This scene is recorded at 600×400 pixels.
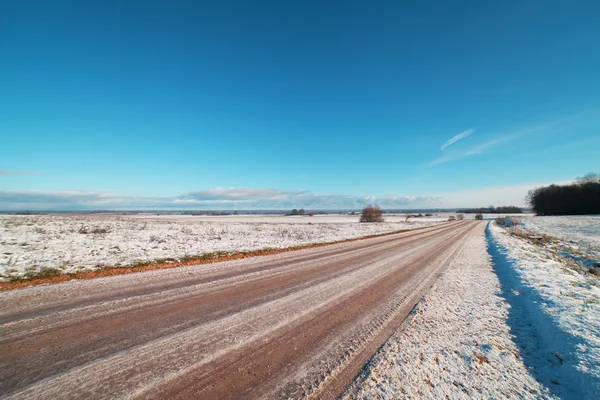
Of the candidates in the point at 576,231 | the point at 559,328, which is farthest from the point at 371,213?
the point at 559,328

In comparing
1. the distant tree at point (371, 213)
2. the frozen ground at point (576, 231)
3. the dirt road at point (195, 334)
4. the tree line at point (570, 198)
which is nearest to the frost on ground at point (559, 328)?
the dirt road at point (195, 334)

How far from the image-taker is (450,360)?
399cm

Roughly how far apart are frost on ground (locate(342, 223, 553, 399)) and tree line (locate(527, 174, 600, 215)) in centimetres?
9401

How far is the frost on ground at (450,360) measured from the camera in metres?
3.30

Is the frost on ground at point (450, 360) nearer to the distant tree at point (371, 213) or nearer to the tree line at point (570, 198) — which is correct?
the distant tree at point (371, 213)

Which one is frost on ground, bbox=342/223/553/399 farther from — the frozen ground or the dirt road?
the frozen ground

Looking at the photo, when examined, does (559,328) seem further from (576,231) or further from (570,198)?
(570,198)

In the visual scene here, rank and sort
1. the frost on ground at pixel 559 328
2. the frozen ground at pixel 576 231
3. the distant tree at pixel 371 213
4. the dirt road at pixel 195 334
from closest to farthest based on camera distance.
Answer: the dirt road at pixel 195 334 < the frost on ground at pixel 559 328 < the frozen ground at pixel 576 231 < the distant tree at pixel 371 213

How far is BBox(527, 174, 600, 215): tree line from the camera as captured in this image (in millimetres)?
66188

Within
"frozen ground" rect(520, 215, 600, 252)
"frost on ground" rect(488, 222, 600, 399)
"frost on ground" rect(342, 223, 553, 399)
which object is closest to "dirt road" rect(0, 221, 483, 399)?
"frost on ground" rect(342, 223, 553, 399)

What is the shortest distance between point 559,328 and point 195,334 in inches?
279

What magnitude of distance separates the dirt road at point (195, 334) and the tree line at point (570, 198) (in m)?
93.7

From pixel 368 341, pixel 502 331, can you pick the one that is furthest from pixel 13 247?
pixel 502 331

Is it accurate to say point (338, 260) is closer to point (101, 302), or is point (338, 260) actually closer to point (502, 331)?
point (502, 331)
